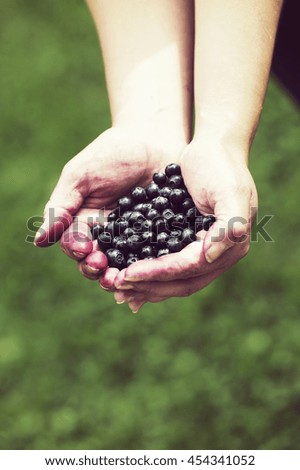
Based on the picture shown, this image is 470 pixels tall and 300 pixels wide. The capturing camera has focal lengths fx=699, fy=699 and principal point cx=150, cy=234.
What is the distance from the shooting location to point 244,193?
79.0 inches

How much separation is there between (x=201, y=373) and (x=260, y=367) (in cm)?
26

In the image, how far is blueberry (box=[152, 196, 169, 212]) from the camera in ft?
7.24

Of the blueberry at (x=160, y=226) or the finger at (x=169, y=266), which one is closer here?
the finger at (x=169, y=266)

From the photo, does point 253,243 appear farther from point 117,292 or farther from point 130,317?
point 117,292

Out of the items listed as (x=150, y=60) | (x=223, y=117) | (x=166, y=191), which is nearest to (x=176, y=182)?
(x=166, y=191)

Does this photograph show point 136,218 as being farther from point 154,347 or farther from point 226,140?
point 154,347

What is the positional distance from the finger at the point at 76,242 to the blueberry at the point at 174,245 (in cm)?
24

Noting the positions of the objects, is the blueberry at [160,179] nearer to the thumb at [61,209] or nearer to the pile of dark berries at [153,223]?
the pile of dark berries at [153,223]

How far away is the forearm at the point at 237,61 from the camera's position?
218 cm

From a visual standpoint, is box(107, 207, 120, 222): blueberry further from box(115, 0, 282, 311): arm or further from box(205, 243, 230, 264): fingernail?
box(205, 243, 230, 264): fingernail

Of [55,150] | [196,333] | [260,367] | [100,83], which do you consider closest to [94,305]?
[196,333]

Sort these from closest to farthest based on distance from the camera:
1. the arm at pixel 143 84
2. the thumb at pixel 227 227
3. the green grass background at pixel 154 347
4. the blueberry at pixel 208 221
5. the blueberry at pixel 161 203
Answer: the thumb at pixel 227 227 < the blueberry at pixel 208 221 < the blueberry at pixel 161 203 < the arm at pixel 143 84 < the green grass background at pixel 154 347

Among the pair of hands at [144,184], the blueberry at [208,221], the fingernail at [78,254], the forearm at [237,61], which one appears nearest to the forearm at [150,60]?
the pair of hands at [144,184]

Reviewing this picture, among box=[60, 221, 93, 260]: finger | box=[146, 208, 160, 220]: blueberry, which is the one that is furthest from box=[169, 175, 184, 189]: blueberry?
box=[60, 221, 93, 260]: finger
